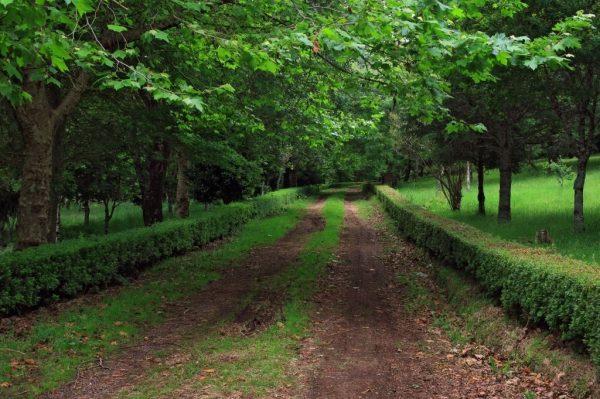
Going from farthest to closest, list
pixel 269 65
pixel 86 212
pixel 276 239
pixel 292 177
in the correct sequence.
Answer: pixel 292 177 < pixel 86 212 < pixel 276 239 < pixel 269 65

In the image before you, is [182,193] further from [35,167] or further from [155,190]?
[35,167]

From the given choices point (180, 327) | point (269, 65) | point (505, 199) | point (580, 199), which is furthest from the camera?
point (505, 199)

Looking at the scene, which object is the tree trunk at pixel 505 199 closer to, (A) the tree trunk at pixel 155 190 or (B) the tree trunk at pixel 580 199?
(B) the tree trunk at pixel 580 199

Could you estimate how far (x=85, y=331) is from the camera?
7.43 m

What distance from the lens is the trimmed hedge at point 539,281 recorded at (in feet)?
16.9

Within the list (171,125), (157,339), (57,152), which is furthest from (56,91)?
(157,339)

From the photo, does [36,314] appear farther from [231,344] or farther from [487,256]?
[487,256]

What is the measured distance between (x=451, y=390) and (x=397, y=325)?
2697 millimetres

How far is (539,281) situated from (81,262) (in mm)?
7780

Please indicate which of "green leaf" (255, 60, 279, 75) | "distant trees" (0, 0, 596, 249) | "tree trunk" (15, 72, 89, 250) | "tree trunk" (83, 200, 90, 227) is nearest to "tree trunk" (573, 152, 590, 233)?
"distant trees" (0, 0, 596, 249)

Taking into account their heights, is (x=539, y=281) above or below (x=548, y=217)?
above

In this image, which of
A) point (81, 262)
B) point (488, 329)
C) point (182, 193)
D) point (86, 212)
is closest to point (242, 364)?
point (488, 329)

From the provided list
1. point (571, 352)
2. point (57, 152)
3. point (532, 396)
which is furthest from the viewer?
point (57, 152)

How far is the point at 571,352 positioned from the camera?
548cm
